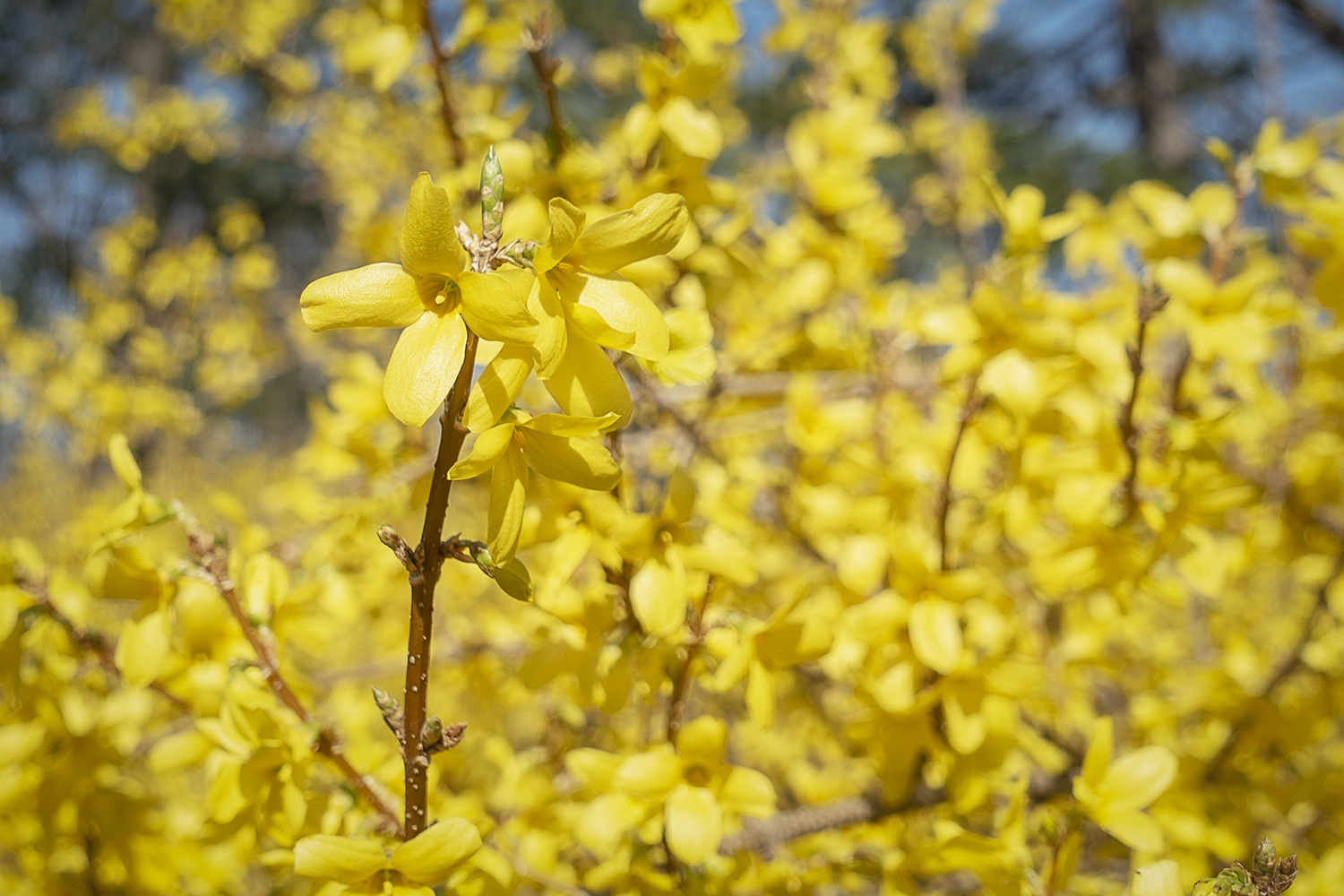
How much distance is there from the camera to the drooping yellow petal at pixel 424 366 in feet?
1.87

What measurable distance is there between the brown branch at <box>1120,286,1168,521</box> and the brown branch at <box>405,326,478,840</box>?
85cm

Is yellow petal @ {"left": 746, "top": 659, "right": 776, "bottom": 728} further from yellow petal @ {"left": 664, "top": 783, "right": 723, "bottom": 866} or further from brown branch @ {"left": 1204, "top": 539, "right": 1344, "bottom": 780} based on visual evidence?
brown branch @ {"left": 1204, "top": 539, "right": 1344, "bottom": 780}

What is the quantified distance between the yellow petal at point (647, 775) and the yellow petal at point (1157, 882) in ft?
1.52

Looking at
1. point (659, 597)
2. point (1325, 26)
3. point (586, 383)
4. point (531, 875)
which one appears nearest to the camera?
point (586, 383)

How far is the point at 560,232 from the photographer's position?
1.83 ft

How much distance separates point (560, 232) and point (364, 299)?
166 millimetres

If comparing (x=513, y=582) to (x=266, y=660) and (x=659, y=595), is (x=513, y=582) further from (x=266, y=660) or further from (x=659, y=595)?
(x=266, y=660)

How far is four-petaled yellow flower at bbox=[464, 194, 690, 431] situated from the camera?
58cm

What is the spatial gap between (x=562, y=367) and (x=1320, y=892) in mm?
1287

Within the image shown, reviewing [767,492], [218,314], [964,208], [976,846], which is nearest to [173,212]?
[218,314]

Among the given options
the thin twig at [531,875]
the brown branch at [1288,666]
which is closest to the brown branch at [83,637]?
the thin twig at [531,875]

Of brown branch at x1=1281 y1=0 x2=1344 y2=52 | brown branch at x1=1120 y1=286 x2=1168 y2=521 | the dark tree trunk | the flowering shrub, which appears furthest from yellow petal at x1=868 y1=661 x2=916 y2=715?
the dark tree trunk

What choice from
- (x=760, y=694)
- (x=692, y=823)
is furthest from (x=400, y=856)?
(x=760, y=694)

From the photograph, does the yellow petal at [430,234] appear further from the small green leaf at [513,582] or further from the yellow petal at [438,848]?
the yellow petal at [438,848]
